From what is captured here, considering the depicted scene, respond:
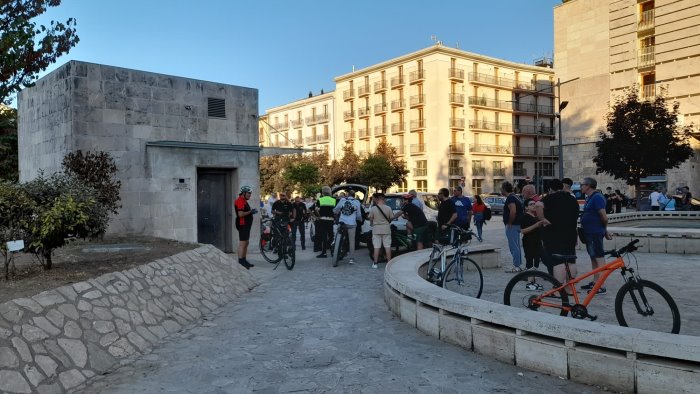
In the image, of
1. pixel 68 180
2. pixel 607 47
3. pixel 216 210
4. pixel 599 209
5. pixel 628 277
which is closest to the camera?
pixel 628 277

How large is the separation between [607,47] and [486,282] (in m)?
38.8

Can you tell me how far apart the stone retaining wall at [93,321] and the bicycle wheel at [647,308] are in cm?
516

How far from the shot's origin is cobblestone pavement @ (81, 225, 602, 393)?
4.29 meters

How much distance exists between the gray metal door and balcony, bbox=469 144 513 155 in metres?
45.8

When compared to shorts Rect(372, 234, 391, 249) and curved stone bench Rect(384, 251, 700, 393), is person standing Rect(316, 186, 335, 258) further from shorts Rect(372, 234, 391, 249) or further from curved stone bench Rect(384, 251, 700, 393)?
curved stone bench Rect(384, 251, 700, 393)

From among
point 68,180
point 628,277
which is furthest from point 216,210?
point 628,277

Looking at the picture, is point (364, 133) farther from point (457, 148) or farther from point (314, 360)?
point (314, 360)

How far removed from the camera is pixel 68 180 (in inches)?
285

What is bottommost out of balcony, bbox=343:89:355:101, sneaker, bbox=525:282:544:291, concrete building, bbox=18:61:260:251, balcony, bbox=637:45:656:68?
sneaker, bbox=525:282:544:291

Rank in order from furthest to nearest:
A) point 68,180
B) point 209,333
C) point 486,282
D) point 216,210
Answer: point 216,210
point 486,282
point 68,180
point 209,333

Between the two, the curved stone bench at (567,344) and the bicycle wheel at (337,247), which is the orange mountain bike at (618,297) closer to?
the curved stone bench at (567,344)

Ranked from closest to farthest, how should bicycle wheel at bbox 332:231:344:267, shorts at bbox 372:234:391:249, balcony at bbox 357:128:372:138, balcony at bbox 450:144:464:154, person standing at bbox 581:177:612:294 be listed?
person standing at bbox 581:177:612:294
shorts at bbox 372:234:391:249
bicycle wheel at bbox 332:231:344:267
balcony at bbox 450:144:464:154
balcony at bbox 357:128:372:138

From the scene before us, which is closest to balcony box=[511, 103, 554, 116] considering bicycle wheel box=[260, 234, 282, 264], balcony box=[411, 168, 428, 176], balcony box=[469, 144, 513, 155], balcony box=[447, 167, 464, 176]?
balcony box=[469, 144, 513, 155]

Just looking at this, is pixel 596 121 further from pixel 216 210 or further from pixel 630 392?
pixel 630 392
